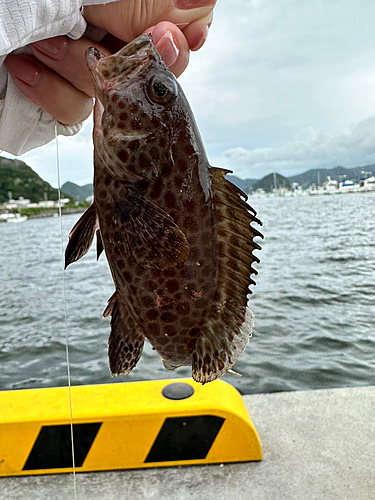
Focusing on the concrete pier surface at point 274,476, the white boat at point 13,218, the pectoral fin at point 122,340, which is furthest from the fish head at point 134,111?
the white boat at point 13,218

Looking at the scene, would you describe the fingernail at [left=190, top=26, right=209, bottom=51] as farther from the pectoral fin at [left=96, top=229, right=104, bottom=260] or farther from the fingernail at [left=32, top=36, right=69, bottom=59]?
the pectoral fin at [left=96, top=229, right=104, bottom=260]

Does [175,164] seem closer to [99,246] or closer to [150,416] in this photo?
[99,246]

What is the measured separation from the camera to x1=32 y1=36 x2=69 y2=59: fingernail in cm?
159

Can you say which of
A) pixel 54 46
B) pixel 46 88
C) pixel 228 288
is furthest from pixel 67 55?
pixel 228 288

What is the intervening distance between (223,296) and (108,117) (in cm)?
65

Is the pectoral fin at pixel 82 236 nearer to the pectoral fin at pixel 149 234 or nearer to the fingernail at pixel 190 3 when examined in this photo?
the pectoral fin at pixel 149 234

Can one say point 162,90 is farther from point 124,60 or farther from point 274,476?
point 274,476

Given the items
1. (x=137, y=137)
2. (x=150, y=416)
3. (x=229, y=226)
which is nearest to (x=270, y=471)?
(x=150, y=416)

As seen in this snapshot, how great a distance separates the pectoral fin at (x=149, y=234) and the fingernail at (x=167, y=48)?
19.3 inches

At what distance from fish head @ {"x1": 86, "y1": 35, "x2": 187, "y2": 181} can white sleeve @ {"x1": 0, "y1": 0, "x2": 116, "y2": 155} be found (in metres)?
0.18

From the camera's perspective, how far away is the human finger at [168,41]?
1.45m

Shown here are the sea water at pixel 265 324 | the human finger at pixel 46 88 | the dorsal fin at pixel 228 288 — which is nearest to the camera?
the dorsal fin at pixel 228 288

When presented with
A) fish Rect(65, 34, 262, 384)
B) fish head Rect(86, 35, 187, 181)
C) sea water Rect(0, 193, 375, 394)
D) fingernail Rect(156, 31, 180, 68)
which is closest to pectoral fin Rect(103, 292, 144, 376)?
fish Rect(65, 34, 262, 384)

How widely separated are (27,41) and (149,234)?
0.69m
